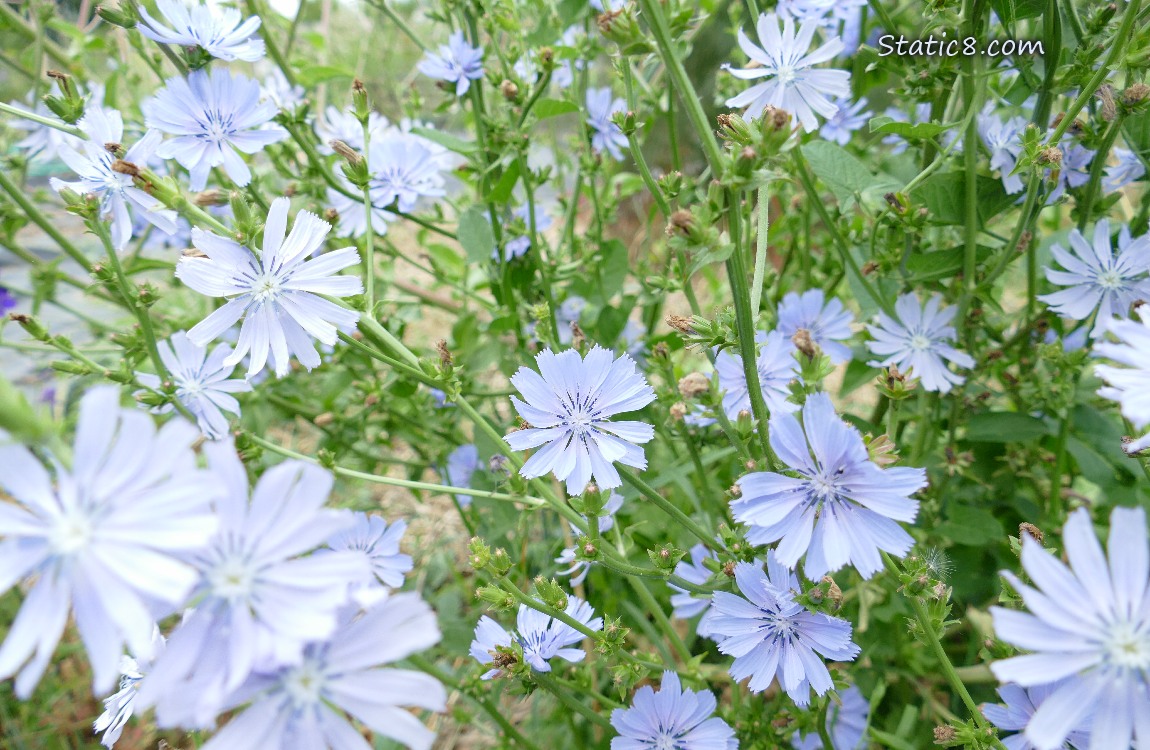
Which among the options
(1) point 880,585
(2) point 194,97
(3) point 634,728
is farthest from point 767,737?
(2) point 194,97

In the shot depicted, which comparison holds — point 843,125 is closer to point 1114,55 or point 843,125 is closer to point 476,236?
point 1114,55

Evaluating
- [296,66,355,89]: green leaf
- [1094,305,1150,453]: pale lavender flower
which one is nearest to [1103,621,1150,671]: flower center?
[1094,305,1150,453]: pale lavender flower

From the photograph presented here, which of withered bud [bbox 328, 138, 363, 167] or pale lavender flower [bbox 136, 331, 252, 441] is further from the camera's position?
pale lavender flower [bbox 136, 331, 252, 441]

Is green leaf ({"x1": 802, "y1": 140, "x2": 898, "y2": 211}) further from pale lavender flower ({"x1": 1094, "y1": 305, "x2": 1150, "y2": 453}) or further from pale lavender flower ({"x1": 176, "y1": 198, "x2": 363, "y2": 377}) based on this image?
pale lavender flower ({"x1": 176, "y1": 198, "x2": 363, "y2": 377})

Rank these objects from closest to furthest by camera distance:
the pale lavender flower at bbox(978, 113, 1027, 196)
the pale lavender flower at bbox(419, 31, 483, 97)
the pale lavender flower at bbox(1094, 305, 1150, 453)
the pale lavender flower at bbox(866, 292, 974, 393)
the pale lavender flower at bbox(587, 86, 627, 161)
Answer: the pale lavender flower at bbox(1094, 305, 1150, 453)
the pale lavender flower at bbox(978, 113, 1027, 196)
the pale lavender flower at bbox(866, 292, 974, 393)
the pale lavender flower at bbox(419, 31, 483, 97)
the pale lavender flower at bbox(587, 86, 627, 161)

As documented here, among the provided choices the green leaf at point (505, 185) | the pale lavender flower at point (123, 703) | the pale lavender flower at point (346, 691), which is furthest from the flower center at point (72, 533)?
the green leaf at point (505, 185)

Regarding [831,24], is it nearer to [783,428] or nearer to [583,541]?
[783,428]

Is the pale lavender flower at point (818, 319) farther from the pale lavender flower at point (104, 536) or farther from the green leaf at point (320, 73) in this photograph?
the pale lavender flower at point (104, 536)
